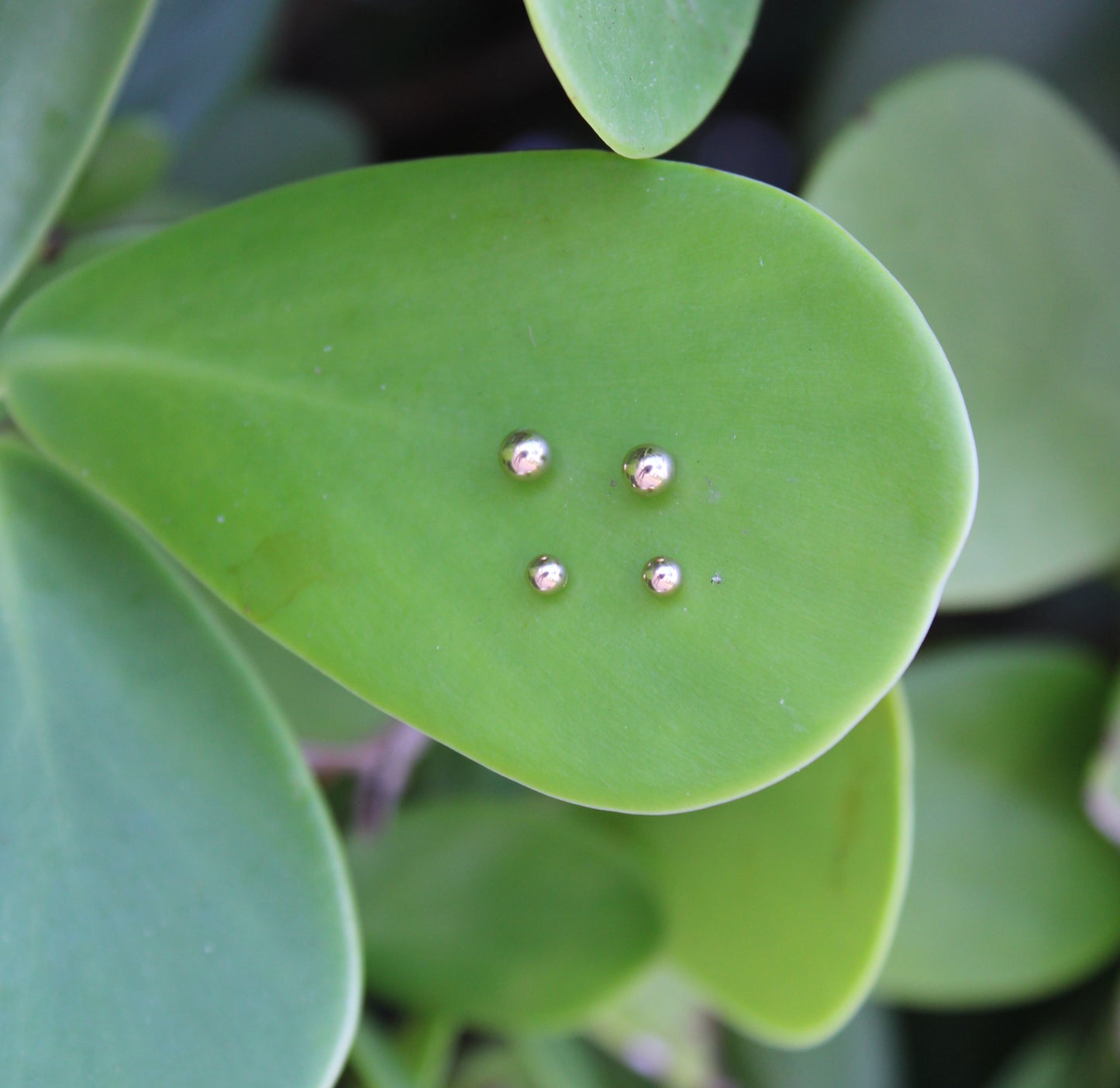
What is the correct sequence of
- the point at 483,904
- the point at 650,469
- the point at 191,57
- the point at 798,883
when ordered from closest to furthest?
the point at 650,469
the point at 798,883
the point at 483,904
the point at 191,57

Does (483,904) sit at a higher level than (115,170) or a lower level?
lower

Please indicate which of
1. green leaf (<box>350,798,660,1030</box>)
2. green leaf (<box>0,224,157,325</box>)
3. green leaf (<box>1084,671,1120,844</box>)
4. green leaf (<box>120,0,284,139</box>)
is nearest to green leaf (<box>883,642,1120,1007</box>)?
green leaf (<box>1084,671,1120,844</box>)

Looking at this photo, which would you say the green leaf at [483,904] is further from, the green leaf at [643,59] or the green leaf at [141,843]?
the green leaf at [643,59]

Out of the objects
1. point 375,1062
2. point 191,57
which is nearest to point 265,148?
point 191,57

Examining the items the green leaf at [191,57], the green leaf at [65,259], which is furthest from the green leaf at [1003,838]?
the green leaf at [191,57]

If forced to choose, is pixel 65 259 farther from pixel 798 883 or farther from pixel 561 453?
pixel 798 883

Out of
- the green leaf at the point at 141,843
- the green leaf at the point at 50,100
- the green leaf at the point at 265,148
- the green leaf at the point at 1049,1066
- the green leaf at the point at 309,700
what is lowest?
the green leaf at the point at 1049,1066

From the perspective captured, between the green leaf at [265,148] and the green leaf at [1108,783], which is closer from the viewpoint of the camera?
the green leaf at [1108,783]
